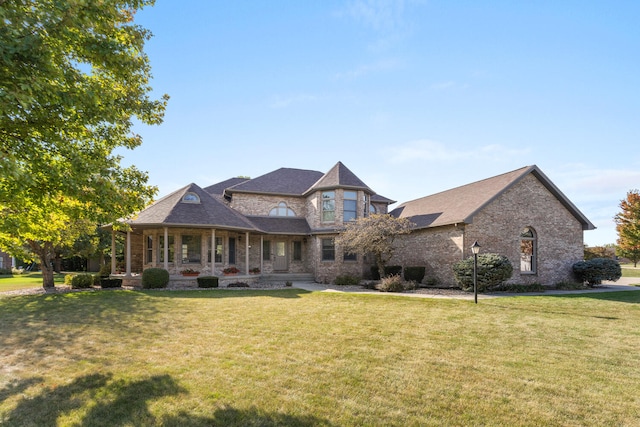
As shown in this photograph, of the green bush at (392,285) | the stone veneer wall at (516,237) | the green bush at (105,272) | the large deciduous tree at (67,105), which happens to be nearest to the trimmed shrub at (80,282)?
the green bush at (105,272)

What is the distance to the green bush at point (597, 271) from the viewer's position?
19.0 meters

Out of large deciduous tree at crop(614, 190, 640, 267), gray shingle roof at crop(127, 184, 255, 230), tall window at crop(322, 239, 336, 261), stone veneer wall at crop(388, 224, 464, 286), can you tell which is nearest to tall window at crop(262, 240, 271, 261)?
gray shingle roof at crop(127, 184, 255, 230)

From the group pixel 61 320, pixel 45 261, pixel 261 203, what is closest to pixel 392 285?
pixel 261 203

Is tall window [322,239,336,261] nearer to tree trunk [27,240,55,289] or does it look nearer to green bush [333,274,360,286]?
green bush [333,274,360,286]

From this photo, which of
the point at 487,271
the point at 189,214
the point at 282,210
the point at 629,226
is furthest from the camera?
the point at 629,226

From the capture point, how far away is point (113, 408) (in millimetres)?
4449

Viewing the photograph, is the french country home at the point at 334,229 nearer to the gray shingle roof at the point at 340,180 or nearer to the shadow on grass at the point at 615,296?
the gray shingle roof at the point at 340,180

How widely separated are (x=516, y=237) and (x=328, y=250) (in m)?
11.2

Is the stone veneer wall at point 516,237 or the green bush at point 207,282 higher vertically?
the stone veneer wall at point 516,237

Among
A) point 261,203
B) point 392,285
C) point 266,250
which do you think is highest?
point 261,203

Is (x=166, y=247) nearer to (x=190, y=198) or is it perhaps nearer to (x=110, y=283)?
(x=110, y=283)

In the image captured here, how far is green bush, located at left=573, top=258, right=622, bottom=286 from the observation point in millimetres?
19000

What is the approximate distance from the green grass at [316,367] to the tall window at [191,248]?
924cm

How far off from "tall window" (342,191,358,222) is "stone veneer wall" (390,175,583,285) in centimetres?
426
